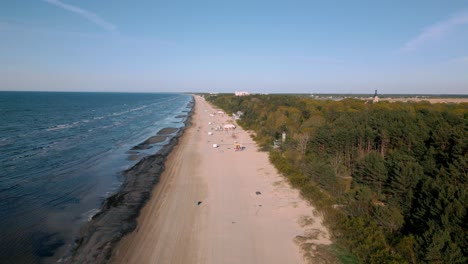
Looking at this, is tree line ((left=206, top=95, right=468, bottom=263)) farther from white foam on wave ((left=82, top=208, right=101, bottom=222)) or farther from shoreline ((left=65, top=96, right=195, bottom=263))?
white foam on wave ((left=82, top=208, right=101, bottom=222))

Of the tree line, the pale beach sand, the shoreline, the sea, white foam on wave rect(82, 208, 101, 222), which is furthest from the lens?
white foam on wave rect(82, 208, 101, 222)

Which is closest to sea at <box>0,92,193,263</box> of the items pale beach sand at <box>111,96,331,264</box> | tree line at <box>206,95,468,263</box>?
pale beach sand at <box>111,96,331,264</box>

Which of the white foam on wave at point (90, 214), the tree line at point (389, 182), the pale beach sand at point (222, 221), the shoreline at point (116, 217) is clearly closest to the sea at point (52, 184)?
the white foam on wave at point (90, 214)

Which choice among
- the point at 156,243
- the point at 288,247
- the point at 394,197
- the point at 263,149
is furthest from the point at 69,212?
the point at 263,149

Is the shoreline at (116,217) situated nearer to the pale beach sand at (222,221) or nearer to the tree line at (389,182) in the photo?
the pale beach sand at (222,221)

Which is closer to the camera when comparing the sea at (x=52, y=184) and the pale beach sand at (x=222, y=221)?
the pale beach sand at (x=222, y=221)

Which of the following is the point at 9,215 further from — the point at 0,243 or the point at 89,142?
the point at 89,142

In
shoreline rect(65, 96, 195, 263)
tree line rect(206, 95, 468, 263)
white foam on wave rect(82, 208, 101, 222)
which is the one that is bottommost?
white foam on wave rect(82, 208, 101, 222)
